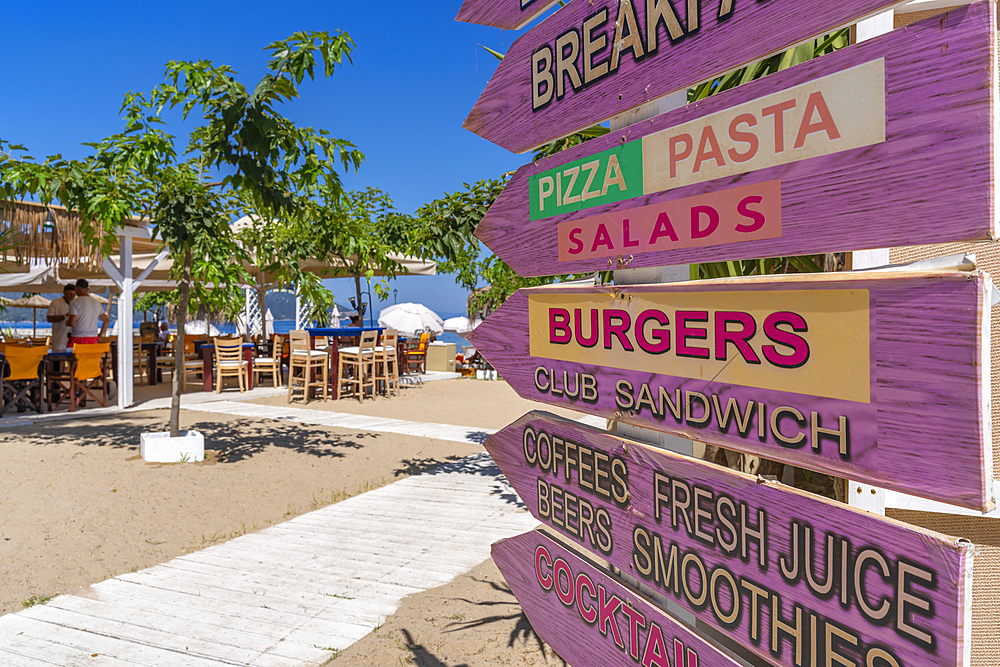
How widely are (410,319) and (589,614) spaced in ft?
60.3

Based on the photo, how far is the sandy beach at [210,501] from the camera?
2672 mm

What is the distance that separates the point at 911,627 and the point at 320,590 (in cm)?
300

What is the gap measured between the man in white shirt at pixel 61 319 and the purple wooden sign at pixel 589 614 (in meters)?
10.6

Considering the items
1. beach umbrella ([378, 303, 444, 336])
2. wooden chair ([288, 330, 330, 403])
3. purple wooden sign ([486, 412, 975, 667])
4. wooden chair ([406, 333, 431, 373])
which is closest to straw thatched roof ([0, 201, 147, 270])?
wooden chair ([288, 330, 330, 403])

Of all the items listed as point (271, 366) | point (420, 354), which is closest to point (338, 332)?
point (271, 366)

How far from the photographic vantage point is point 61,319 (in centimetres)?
972

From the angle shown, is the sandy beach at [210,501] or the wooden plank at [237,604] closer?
the sandy beach at [210,501]

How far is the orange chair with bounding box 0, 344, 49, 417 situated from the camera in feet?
27.6

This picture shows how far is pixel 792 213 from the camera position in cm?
82

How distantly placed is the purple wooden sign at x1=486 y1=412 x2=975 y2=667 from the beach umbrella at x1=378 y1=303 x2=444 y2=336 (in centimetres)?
1748

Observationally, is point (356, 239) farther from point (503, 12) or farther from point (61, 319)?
point (503, 12)

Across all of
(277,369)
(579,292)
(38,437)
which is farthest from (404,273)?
Result: (579,292)

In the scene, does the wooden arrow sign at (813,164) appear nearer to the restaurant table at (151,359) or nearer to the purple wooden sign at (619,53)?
the purple wooden sign at (619,53)

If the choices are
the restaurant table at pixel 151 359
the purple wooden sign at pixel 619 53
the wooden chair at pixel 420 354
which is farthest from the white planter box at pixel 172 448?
the wooden chair at pixel 420 354
